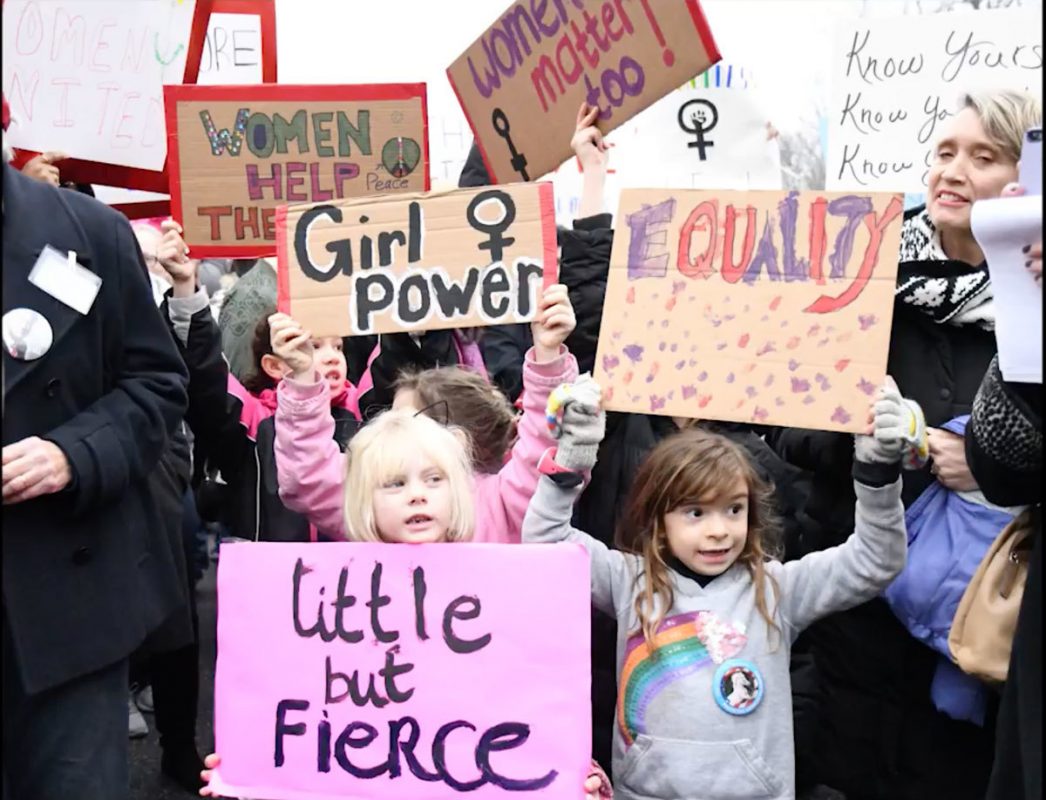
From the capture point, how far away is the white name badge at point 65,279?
7.65ft

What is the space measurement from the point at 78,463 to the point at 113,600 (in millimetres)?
300

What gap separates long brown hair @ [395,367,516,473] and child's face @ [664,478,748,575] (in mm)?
633

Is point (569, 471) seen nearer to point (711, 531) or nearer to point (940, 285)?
point (711, 531)

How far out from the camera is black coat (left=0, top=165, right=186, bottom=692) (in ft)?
7.57

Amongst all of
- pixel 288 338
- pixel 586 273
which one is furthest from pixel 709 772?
A: pixel 586 273

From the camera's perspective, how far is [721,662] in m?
2.56

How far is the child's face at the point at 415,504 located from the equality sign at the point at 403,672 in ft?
0.39

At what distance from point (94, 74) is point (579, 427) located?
206cm

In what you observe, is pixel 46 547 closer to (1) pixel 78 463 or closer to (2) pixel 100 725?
(1) pixel 78 463

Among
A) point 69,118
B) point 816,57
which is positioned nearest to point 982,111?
point 69,118

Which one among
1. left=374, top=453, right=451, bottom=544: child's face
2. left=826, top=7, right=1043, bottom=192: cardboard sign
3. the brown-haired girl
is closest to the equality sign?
left=374, top=453, right=451, bottom=544: child's face

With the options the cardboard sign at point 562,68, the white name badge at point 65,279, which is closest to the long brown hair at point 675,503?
the cardboard sign at point 562,68

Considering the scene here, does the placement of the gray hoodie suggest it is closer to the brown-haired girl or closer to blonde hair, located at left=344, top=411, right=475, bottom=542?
the brown-haired girl

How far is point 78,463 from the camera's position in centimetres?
230
